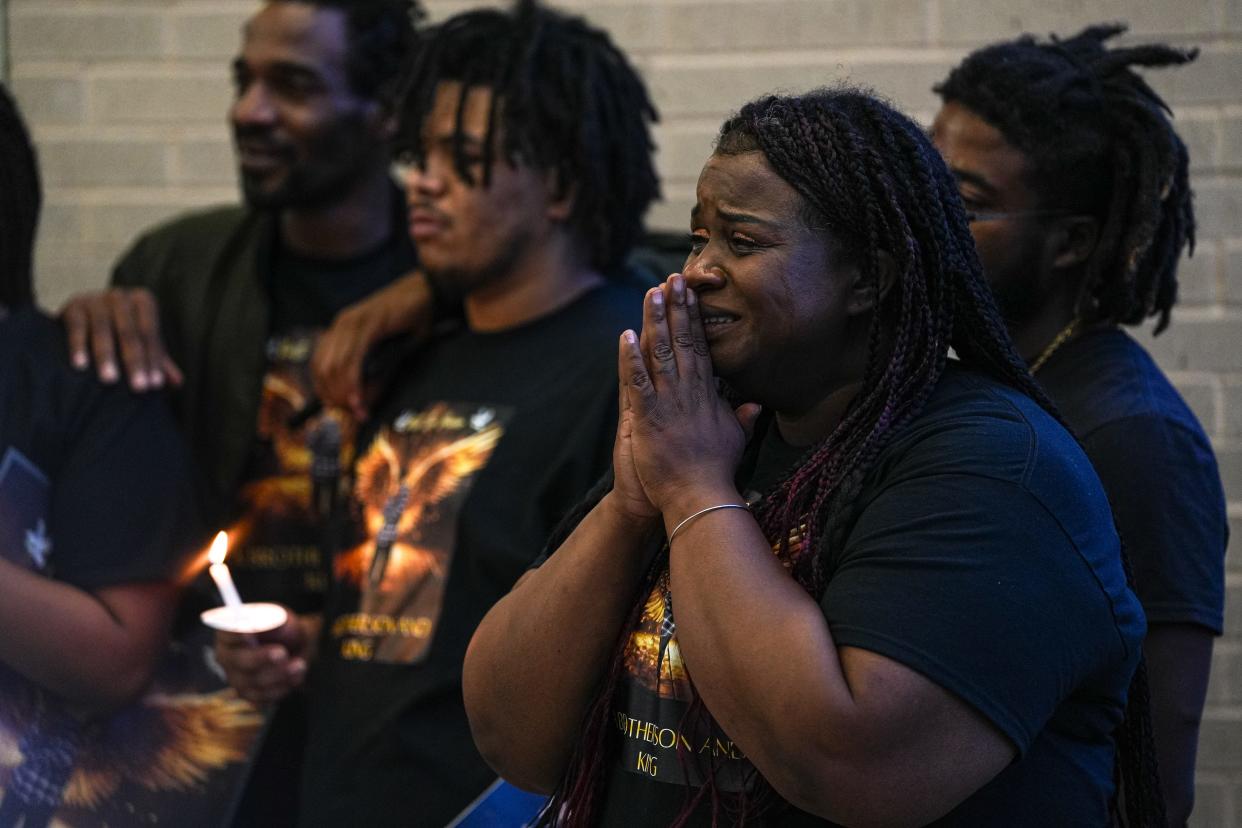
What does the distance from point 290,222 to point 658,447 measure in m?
2.06

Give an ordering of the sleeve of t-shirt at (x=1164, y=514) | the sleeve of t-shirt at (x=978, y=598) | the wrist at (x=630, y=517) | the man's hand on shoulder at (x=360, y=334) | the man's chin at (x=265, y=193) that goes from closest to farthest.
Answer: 1. the sleeve of t-shirt at (x=978, y=598)
2. the wrist at (x=630, y=517)
3. the sleeve of t-shirt at (x=1164, y=514)
4. the man's hand on shoulder at (x=360, y=334)
5. the man's chin at (x=265, y=193)

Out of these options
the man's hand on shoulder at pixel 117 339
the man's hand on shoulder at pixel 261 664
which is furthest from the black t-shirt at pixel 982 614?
the man's hand on shoulder at pixel 117 339

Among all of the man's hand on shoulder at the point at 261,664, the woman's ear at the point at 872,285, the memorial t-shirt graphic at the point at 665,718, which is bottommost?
the man's hand on shoulder at the point at 261,664

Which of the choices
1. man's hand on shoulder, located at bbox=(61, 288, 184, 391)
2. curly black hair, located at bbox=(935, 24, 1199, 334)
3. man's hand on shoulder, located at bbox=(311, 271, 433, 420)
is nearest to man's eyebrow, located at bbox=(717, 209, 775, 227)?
curly black hair, located at bbox=(935, 24, 1199, 334)

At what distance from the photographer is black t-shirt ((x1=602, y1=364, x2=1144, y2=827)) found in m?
1.40

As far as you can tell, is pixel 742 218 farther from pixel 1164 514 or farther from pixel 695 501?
pixel 1164 514

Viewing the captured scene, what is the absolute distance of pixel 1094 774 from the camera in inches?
61.4

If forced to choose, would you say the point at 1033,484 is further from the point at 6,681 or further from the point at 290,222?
the point at 290,222

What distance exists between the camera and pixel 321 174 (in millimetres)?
3359

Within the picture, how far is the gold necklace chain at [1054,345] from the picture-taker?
7.44ft

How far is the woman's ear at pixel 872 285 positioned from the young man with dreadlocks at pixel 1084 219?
575 mm

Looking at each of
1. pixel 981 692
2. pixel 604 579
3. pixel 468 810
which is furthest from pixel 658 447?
pixel 468 810

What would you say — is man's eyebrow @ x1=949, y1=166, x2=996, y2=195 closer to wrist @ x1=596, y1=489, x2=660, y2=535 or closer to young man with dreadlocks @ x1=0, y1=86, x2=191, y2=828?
wrist @ x1=596, y1=489, x2=660, y2=535

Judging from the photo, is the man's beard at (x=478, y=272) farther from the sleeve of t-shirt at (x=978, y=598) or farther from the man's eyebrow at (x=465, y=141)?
the sleeve of t-shirt at (x=978, y=598)
